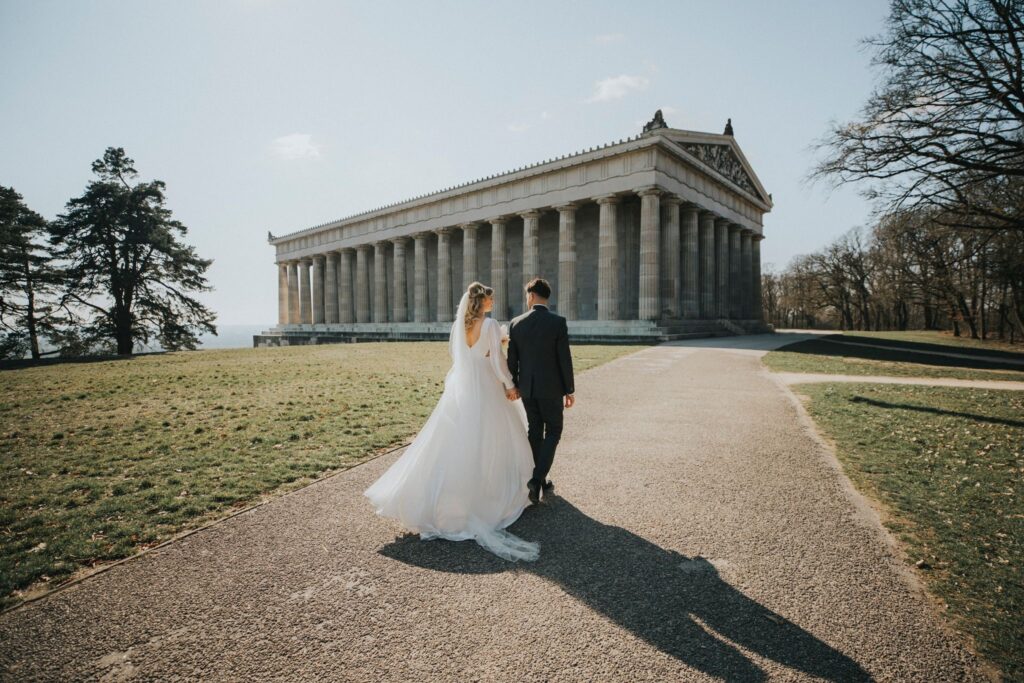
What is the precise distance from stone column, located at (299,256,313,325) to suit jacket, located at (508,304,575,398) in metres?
63.7

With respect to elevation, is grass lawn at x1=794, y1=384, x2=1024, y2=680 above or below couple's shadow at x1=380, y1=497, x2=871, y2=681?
above

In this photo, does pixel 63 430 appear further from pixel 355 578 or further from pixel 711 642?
pixel 711 642

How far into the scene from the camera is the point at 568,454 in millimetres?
6832

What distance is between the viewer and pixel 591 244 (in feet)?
126

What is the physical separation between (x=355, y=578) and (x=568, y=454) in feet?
12.3

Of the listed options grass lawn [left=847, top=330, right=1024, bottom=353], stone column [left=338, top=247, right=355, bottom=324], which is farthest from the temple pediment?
stone column [left=338, top=247, right=355, bottom=324]

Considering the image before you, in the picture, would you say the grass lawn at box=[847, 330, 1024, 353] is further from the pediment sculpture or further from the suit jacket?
the suit jacket

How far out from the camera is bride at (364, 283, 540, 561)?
14.6ft

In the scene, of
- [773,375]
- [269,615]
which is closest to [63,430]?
[269,615]

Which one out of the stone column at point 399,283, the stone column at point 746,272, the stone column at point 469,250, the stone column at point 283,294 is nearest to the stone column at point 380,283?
the stone column at point 399,283

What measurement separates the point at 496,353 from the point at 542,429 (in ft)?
3.75

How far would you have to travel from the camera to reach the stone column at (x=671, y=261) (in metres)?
32.9

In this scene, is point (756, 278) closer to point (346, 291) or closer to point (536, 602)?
point (346, 291)

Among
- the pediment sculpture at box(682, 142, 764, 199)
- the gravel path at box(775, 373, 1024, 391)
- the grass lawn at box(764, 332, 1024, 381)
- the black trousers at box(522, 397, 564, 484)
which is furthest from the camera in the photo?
the pediment sculpture at box(682, 142, 764, 199)
